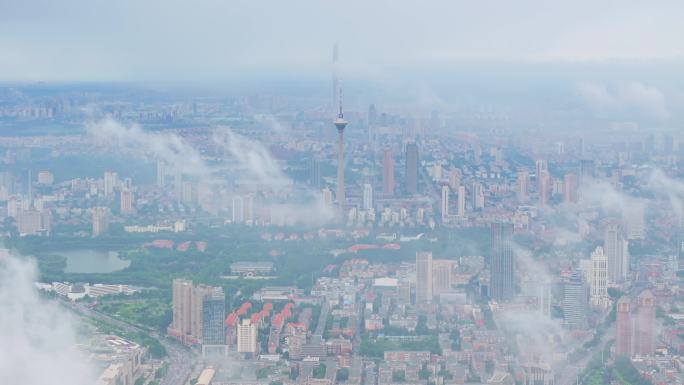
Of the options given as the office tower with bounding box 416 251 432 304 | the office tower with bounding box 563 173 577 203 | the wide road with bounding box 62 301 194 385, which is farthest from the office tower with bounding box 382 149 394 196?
the wide road with bounding box 62 301 194 385

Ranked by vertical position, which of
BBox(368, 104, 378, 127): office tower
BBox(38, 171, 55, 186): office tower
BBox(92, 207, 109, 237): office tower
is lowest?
BBox(92, 207, 109, 237): office tower

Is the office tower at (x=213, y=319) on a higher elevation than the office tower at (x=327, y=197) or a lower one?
lower

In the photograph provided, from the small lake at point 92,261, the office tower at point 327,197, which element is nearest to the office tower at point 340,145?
the office tower at point 327,197

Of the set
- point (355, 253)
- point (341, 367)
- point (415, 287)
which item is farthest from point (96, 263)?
point (341, 367)

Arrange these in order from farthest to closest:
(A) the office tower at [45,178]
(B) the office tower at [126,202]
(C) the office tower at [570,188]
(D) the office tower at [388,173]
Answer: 1. (A) the office tower at [45,178]
2. (D) the office tower at [388,173]
3. (B) the office tower at [126,202]
4. (C) the office tower at [570,188]

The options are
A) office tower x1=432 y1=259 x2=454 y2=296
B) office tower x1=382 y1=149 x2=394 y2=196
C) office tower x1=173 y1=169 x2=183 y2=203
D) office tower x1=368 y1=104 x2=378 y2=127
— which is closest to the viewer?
office tower x1=432 y1=259 x2=454 y2=296

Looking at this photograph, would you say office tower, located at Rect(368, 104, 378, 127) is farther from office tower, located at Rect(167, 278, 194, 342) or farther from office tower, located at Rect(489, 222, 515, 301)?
office tower, located at Rect(167, 278, 194, 342)

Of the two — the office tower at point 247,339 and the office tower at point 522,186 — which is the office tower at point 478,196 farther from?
the office tower at point 247,339
